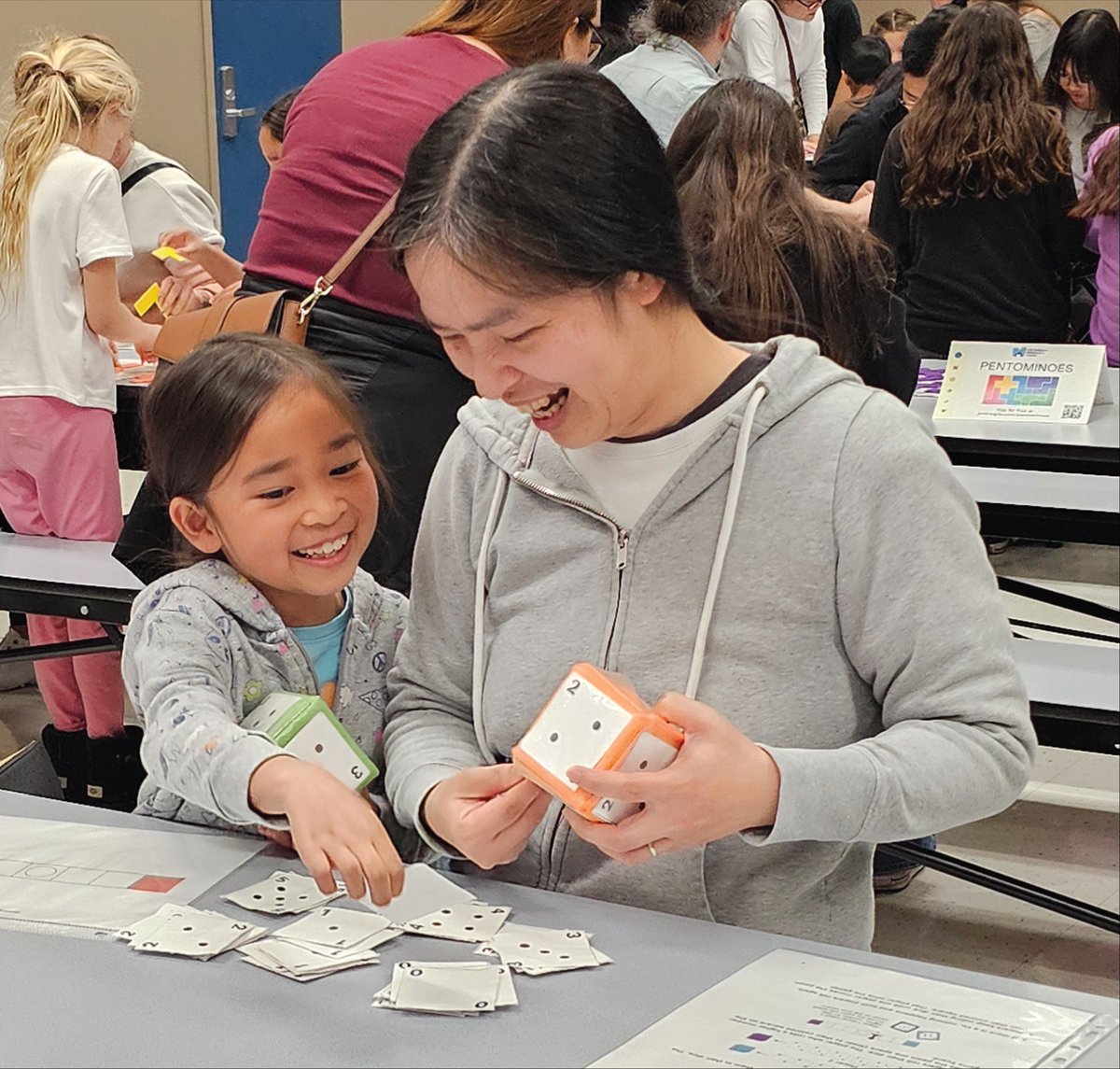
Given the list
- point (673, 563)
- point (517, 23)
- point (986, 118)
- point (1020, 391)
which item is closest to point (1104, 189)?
point (986, 118)

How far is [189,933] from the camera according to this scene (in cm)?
123

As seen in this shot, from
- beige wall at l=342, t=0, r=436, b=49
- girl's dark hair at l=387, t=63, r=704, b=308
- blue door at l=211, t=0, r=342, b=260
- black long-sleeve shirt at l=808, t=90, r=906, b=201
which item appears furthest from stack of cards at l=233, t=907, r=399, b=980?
beige wall at l=342, t=0, r=436, b=49

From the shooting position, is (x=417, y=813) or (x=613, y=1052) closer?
(x=613, y=1052)

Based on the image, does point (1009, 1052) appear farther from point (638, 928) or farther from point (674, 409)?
point (674, 409)

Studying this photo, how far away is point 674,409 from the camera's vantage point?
4.27 feet

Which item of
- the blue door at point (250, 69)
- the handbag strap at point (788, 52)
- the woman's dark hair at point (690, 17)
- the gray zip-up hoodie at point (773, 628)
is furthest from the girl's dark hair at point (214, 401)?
the blue door at point (250, 69)

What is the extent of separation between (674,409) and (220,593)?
49 centimetres

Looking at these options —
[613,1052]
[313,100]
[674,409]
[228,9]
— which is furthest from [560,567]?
[228,9]

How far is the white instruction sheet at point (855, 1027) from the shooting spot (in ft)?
3.34

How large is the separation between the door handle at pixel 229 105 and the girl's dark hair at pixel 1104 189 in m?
4.37

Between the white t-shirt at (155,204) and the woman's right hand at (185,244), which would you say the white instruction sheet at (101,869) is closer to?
the woman's right hand at (185,244)

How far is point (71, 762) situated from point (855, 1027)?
2.57 meters

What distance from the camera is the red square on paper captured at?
4.35 feet

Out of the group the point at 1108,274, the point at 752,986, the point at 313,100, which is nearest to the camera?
the point at 752,986
